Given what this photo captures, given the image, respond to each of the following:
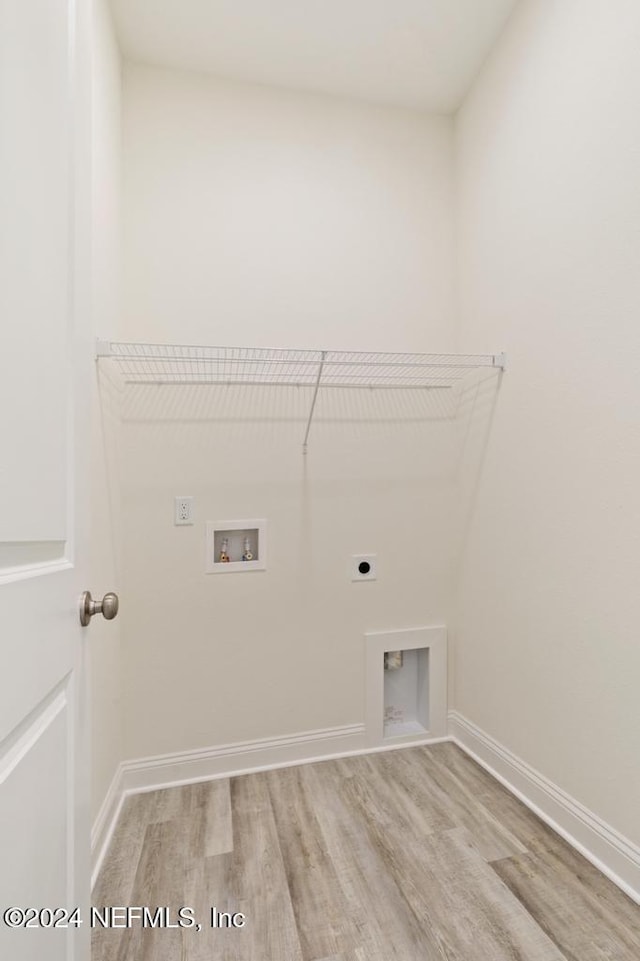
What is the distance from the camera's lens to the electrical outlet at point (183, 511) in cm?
177

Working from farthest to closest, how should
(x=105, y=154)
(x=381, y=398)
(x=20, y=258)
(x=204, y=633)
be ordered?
(x=381, y=398)
(x=204, y=633)
(x=105, y=154)
(x=20, y=258)

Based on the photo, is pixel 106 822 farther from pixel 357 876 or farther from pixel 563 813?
pixel 563 813

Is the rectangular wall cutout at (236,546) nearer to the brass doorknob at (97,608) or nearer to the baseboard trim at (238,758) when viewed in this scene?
the baseboard trim at (238,758)

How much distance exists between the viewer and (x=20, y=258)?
0.57 m

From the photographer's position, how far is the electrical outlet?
1.77m

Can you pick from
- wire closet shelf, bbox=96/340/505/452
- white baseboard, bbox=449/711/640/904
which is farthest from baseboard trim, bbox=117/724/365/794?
wire closet shelf, bbox=96/340/505/452

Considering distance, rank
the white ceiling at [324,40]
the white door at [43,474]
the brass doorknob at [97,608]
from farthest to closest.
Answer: the white ceiling at [324,40], the brass doorknob at [97,608], the white door at [43,474]

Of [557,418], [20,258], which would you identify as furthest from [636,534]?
[20,258]

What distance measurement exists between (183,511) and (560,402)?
1.45m

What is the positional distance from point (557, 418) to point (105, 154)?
177 centimetres

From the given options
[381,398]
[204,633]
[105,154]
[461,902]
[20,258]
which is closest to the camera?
[20,258]

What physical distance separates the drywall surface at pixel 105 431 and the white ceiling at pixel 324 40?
213 millimetres

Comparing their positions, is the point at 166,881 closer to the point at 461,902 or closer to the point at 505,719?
the point at 461,902

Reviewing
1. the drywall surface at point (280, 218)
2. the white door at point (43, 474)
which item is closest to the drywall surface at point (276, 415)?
the drywall surface at point (280, 218)
